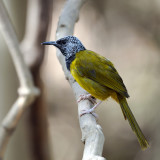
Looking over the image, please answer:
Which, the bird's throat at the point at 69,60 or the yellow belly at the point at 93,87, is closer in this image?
the yellow belly at the point at 93,87

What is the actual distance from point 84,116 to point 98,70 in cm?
77

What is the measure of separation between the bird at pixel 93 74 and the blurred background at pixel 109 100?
213cm

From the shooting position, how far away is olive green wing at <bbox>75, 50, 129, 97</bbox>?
3.34 metres

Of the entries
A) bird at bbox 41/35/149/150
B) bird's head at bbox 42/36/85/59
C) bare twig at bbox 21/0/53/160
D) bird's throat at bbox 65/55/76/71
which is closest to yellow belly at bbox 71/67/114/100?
bird at bbox 41/35/149/150

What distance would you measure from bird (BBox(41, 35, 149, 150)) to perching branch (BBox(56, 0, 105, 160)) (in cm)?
Result: 9

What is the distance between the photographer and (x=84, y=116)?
9.00 feet

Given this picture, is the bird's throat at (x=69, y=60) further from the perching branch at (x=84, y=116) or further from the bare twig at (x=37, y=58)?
the bare twig at (x=37, y=58)

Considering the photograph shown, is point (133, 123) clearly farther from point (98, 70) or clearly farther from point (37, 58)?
point (37, 58)

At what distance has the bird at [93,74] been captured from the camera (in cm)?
326

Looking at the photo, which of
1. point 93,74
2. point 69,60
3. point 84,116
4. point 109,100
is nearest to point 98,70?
point 93,74

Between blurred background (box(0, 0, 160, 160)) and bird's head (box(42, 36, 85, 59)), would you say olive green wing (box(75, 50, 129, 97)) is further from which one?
blurred background (box(0, 0, 160, 160))

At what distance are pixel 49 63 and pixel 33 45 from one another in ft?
8.08

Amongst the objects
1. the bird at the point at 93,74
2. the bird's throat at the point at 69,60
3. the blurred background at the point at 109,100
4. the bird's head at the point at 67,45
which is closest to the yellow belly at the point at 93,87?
the bird at the point at 93,74

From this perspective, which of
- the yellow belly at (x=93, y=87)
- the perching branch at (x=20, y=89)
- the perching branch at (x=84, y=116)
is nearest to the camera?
the perching branch at (x=84, y=116)
